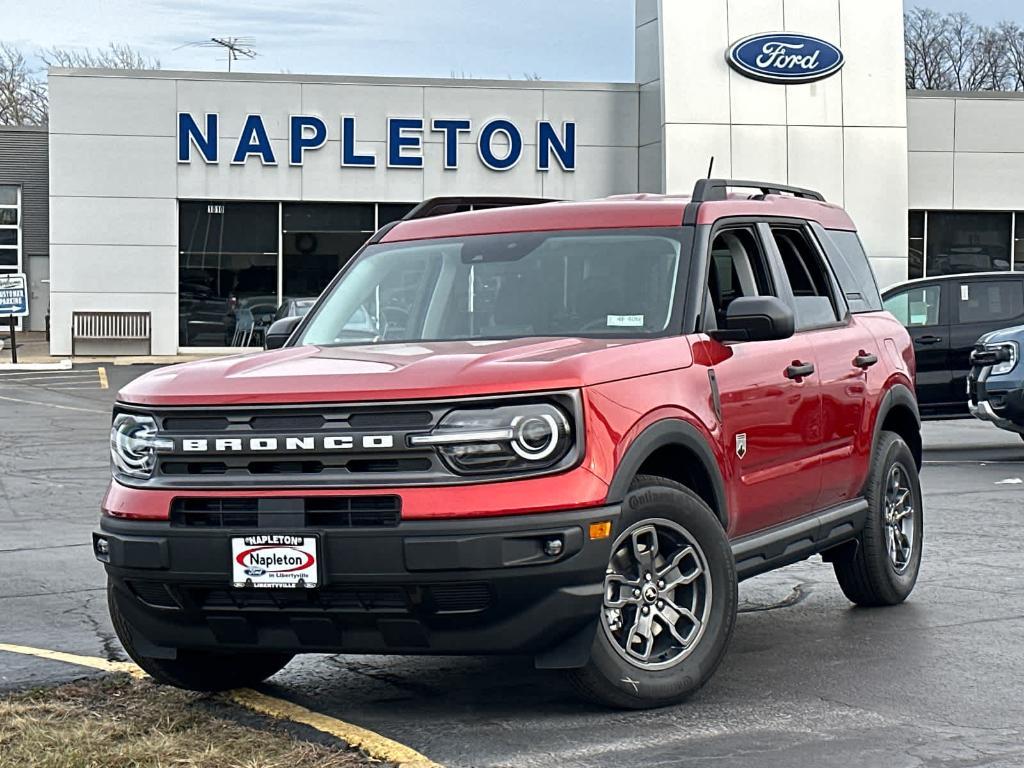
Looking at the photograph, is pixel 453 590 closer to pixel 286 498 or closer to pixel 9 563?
pixel 286 498

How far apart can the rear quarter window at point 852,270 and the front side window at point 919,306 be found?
9134mm

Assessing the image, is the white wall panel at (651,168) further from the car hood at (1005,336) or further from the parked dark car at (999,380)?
the parked dark car at (999,380)

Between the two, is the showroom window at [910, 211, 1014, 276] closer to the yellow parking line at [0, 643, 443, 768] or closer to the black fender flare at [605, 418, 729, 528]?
the black fender flare at [605, 418, 729, 528]

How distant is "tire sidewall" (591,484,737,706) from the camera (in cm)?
548

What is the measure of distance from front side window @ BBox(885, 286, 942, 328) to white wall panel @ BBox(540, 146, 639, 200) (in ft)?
59.1

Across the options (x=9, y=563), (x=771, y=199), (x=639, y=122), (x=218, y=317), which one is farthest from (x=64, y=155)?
(x=771, y=199)

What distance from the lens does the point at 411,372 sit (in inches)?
211

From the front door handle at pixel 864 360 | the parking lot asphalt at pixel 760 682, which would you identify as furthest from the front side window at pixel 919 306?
the front door handle at pixel 864 360

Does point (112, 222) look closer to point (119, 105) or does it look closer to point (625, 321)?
point (119, 105)

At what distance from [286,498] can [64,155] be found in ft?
98.2

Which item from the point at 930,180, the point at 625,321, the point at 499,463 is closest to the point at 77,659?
the point at 499,463

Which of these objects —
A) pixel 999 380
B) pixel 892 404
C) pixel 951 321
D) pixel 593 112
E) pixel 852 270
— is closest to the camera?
pixel 892 404

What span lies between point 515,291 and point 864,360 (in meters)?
1.94

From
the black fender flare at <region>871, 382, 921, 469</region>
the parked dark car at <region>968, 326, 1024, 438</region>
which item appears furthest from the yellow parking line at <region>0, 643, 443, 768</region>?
the parked dark car at <region>968, 326, 1024, 438</region>
